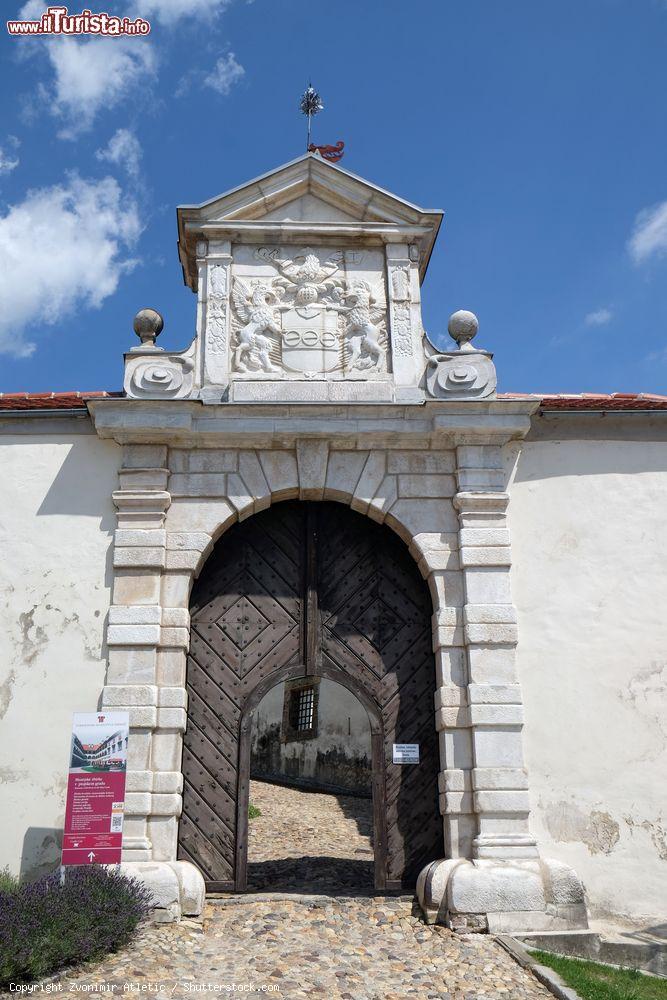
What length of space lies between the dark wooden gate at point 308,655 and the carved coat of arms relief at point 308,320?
122 centimetres

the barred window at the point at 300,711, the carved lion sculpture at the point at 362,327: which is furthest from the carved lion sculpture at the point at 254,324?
the barred window at the point at 300,711

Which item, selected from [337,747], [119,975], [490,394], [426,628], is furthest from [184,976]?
[337,747]

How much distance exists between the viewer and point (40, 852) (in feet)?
20.8

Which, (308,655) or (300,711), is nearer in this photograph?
(308,655)

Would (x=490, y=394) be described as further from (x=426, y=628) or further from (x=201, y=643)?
(x=201, y=643)

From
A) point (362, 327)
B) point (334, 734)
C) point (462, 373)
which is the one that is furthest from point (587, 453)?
point (334, 734)

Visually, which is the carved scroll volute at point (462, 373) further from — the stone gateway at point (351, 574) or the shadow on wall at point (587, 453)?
the shadow on wall at point (587, 453)

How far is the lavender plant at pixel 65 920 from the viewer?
4547 millimetres

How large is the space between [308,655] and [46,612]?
209 cm

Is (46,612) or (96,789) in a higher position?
(46,612)

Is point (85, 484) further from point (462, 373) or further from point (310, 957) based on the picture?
point (310, 957)

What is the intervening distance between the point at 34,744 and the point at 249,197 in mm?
4911

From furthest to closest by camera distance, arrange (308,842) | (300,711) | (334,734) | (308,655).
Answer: (300,711) < (334,734) < (308,842) < (308,655)

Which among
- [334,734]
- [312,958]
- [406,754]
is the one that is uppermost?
[334,734]
